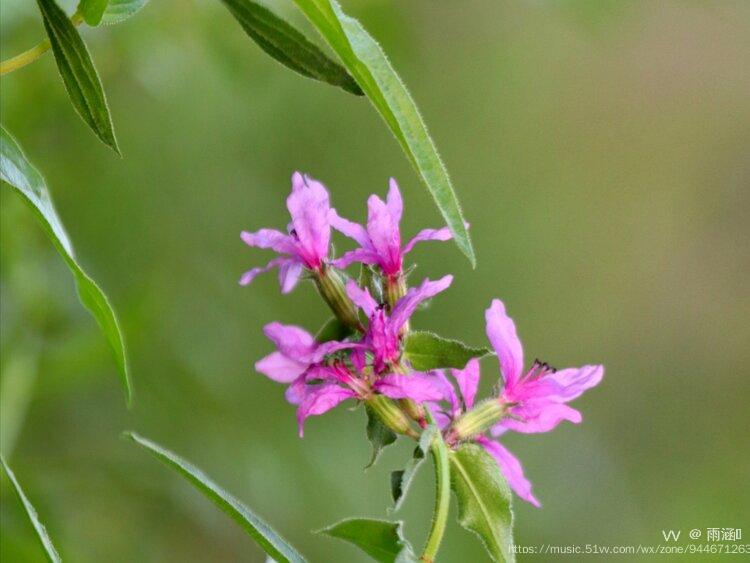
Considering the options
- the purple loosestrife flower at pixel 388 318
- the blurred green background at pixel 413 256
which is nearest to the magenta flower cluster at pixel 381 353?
the purple loosestrife flower at pixel 388 318

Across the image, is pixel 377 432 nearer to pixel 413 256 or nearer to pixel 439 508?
pixel 439 508

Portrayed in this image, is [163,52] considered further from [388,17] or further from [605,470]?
[605,470]

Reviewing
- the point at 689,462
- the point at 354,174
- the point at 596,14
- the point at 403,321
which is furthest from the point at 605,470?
the point at 403,321

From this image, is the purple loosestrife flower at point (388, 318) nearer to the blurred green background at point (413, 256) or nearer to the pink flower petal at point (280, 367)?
the pink flower petal at point (280, 367)

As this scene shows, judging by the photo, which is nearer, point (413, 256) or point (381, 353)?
point (381, 353)

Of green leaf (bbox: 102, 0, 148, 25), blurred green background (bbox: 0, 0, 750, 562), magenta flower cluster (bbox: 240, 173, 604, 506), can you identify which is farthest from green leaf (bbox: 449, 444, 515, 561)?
blurred green background (bbox: 0, 0, 750, 562)

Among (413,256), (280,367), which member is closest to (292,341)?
(280,367)

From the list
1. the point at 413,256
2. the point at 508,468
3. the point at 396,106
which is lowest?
the point at 413,256
